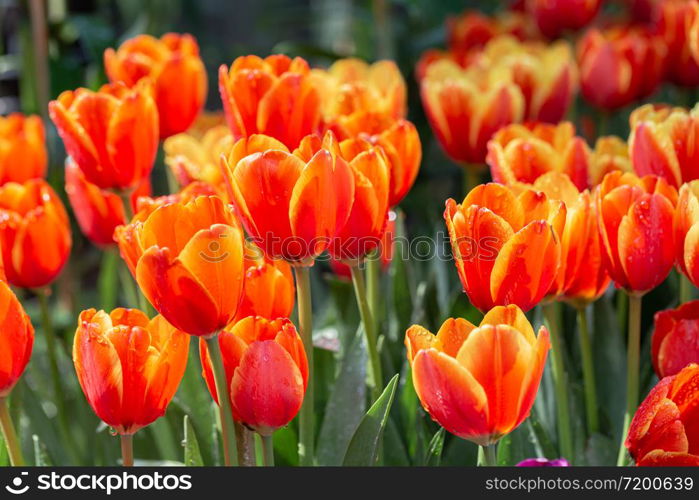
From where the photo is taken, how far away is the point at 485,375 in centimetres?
52

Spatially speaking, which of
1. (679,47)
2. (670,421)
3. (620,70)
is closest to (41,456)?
(670,421)

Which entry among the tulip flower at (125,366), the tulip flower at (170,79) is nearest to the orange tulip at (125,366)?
the tulip flower at (125,366)

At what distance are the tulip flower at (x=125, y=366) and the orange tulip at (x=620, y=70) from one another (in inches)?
30.8

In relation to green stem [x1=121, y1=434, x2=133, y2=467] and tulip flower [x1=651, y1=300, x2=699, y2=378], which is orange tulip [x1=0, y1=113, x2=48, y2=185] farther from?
tulip flower [x1=651, y1=300, x2=699, y2=378]

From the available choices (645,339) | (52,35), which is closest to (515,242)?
(645,339)

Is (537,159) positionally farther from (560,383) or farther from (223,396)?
(223,396)

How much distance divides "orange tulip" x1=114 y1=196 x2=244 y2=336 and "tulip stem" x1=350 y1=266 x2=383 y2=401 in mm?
113

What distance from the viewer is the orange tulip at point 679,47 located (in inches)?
48.6

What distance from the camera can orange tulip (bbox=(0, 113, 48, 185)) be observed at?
912 mm

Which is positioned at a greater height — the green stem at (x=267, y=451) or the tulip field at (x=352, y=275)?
the tulip field at (x=352, y=275)

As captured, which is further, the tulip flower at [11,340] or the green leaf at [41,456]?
the green leaf at [41,456]

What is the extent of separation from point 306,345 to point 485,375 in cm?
14

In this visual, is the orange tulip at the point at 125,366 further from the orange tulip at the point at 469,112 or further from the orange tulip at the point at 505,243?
the orange tulip at the point at 469,112

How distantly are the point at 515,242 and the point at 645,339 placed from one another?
334mm
